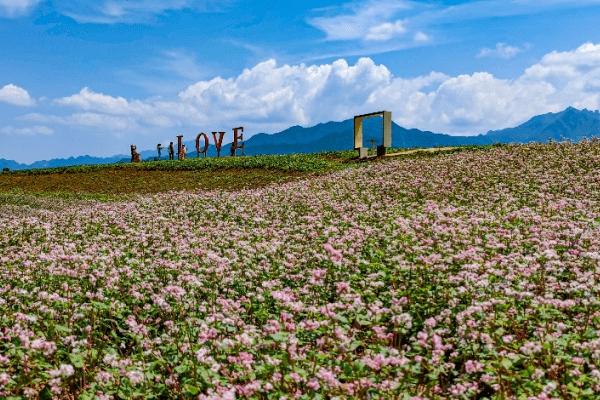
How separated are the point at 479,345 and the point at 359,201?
13.0 meters

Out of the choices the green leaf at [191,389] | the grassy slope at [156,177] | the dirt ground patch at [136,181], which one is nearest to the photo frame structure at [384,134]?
the grassy slope at [156,177]

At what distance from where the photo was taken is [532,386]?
236 inches

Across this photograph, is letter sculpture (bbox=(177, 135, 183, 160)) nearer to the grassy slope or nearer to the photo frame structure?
the grassy slope

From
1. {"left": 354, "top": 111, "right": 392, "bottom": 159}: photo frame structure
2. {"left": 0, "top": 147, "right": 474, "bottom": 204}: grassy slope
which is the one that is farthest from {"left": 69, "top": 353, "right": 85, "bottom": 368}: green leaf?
{"left": 354, "top": 111, "right": 392, "bottom": 159}: photo frame structure

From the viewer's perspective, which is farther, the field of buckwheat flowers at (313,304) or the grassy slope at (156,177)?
the grassy slope at (156,177)

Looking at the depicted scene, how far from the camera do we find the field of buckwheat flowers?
243 inches

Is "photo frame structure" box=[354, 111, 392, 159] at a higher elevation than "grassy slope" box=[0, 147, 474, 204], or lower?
higher

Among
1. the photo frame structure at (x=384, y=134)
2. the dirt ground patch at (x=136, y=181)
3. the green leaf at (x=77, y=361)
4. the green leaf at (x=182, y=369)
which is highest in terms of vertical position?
the photo frame structure at (x=384, y=134)

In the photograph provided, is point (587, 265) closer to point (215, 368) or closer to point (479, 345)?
point (479, 345)

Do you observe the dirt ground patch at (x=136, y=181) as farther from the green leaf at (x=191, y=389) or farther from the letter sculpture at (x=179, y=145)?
the green leaf at (x=191, y=389)

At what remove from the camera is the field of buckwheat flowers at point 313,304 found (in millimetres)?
6164

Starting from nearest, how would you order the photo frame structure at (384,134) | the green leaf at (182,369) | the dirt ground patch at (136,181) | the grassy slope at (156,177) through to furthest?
the green leaf at (182,369) < the grassy slope at (156,177) < the dirt ground patch at (136,181) < the photo frame structure at (384,134)

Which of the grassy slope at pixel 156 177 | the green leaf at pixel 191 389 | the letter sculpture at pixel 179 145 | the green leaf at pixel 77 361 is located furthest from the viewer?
the letter sculpture at pixel 179 145

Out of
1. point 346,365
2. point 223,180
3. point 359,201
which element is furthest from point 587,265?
point 223,180
